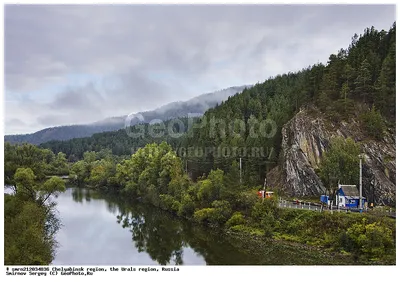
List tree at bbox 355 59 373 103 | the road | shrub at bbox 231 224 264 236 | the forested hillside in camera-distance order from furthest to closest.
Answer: the forested hillside → tree at bbox 355 59 373 103 → shrub at bbox 231 224 264 236 → the road

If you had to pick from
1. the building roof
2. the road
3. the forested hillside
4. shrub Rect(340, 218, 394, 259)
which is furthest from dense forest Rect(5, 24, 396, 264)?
the forested hillside

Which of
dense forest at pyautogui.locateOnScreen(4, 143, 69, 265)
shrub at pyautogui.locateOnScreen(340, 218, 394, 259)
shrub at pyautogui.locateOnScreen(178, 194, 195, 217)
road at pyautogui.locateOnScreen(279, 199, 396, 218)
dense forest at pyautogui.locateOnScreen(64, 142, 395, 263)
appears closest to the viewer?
dense forest at pyautogui.locateOnScreen(4, 143, 69, 265)

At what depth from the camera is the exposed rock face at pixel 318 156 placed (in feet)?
60.5

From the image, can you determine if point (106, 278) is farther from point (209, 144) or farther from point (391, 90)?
point (209, 144)

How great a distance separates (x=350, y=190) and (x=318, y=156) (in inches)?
153

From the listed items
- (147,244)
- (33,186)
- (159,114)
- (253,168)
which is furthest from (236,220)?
(159,114)

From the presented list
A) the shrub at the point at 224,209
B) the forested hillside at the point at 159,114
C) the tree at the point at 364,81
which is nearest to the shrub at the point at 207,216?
the shrub at the point at 224,209

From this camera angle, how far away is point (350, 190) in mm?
18031

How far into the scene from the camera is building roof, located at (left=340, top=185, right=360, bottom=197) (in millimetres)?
17906

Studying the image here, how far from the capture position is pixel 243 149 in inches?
950

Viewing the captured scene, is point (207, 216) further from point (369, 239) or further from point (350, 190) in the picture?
point (369, 239)

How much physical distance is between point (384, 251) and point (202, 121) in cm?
2102

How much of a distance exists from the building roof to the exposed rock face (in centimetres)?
71

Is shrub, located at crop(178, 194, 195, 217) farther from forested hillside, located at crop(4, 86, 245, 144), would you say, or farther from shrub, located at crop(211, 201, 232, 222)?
forested hillside, located at crop(4, 86, 245, 144)
